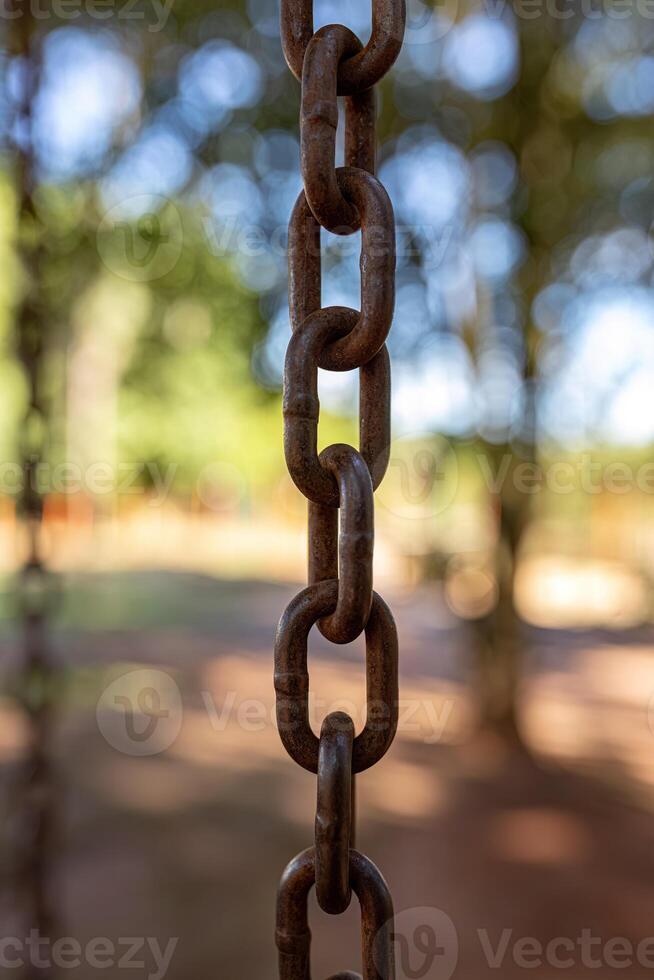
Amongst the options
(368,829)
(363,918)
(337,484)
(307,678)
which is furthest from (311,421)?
(368,829)

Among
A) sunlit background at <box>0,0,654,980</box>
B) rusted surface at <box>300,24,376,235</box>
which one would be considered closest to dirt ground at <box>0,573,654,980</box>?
sunlit background at <box>0,0,654,980</box>

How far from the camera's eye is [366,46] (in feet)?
1.78

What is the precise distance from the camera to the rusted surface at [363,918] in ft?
1.73

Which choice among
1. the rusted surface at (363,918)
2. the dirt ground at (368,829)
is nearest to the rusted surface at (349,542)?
the rusted surface at (363,918)

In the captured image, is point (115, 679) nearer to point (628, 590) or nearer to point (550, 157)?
point (550, 157)

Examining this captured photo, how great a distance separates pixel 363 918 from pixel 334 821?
8 cm

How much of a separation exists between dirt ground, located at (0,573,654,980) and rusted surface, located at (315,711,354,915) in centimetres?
86

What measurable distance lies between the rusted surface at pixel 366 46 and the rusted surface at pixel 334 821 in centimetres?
43

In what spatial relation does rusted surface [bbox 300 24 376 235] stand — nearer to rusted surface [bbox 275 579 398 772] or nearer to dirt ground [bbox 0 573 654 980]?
rusted surface [bbox 275 579 398 772]

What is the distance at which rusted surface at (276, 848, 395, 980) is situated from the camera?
0.53 m

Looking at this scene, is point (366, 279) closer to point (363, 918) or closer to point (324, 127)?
point (324, 127)

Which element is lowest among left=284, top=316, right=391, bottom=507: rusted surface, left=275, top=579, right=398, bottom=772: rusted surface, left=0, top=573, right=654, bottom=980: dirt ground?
left=0, top=573, right=654, bottom=980: dirt ground

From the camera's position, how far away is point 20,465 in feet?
4.87

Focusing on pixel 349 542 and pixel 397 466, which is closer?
pixel 349 542
